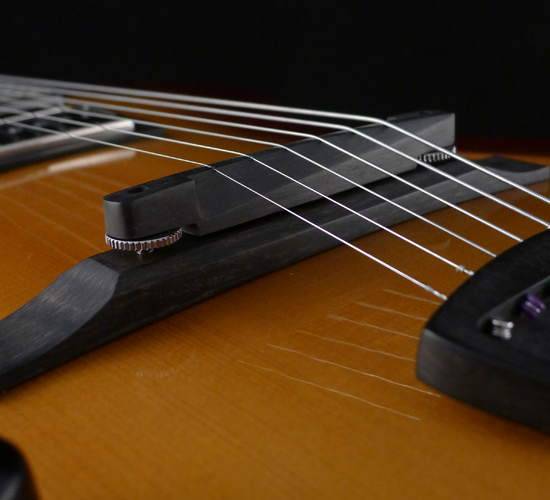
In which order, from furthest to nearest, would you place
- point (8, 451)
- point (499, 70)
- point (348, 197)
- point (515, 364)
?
point (499, 70)
point (348, 197)
point (515, 364)
point (8, 451)

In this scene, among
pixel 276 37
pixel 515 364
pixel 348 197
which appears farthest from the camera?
pixel 276 37

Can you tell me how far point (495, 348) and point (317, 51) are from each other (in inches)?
63.2

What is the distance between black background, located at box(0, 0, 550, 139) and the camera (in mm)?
1604

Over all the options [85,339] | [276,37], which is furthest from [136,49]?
[85,339]

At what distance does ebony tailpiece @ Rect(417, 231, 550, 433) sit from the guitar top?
0.02 meters

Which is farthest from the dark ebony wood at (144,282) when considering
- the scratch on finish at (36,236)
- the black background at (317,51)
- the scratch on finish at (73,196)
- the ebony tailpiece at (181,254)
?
the black background at (317,51)

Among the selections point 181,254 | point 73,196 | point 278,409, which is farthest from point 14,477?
point 73,196

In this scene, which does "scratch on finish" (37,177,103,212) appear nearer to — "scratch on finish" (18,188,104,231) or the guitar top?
"scratch on finish" (18,188,104,231)

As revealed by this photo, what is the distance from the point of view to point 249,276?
58 cm

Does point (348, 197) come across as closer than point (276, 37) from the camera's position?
Yes

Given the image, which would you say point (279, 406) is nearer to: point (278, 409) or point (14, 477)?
point (278, 409)

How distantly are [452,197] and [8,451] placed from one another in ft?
1.93

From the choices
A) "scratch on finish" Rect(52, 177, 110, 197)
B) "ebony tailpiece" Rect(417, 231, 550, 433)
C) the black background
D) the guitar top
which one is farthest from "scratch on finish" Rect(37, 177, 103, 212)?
the black background

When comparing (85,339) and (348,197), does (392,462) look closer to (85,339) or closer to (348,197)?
(85,339)
